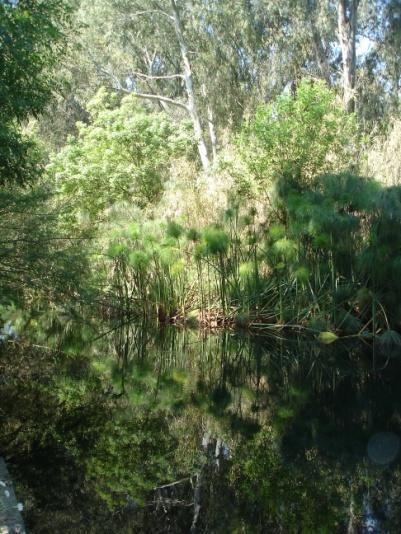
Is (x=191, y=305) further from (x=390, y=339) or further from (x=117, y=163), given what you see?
(x=117, y=163)

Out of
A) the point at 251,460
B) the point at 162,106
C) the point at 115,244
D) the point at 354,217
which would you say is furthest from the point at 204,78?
the point at 251,460

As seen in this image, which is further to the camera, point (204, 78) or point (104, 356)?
point (204, 78)

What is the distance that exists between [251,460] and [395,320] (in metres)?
6.29

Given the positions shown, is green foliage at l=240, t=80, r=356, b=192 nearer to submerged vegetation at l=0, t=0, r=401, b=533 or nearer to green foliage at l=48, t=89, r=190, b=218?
submerged vegetation at l=0, t=0, r=401, b=533

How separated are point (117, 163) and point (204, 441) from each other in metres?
13.9

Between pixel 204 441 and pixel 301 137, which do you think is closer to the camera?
pixel 204 441

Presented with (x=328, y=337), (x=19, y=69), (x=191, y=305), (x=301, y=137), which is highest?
(x=19, y=69)

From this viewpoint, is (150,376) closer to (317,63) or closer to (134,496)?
(134,496)

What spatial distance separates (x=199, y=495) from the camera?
4742mm

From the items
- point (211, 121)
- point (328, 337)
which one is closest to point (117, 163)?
point (211, 121)

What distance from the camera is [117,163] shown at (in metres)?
18.9

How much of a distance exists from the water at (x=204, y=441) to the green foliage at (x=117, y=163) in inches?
340

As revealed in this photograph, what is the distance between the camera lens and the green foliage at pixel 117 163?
18.3 meters

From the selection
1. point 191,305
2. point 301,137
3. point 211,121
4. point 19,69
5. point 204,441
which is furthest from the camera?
point 211,121
